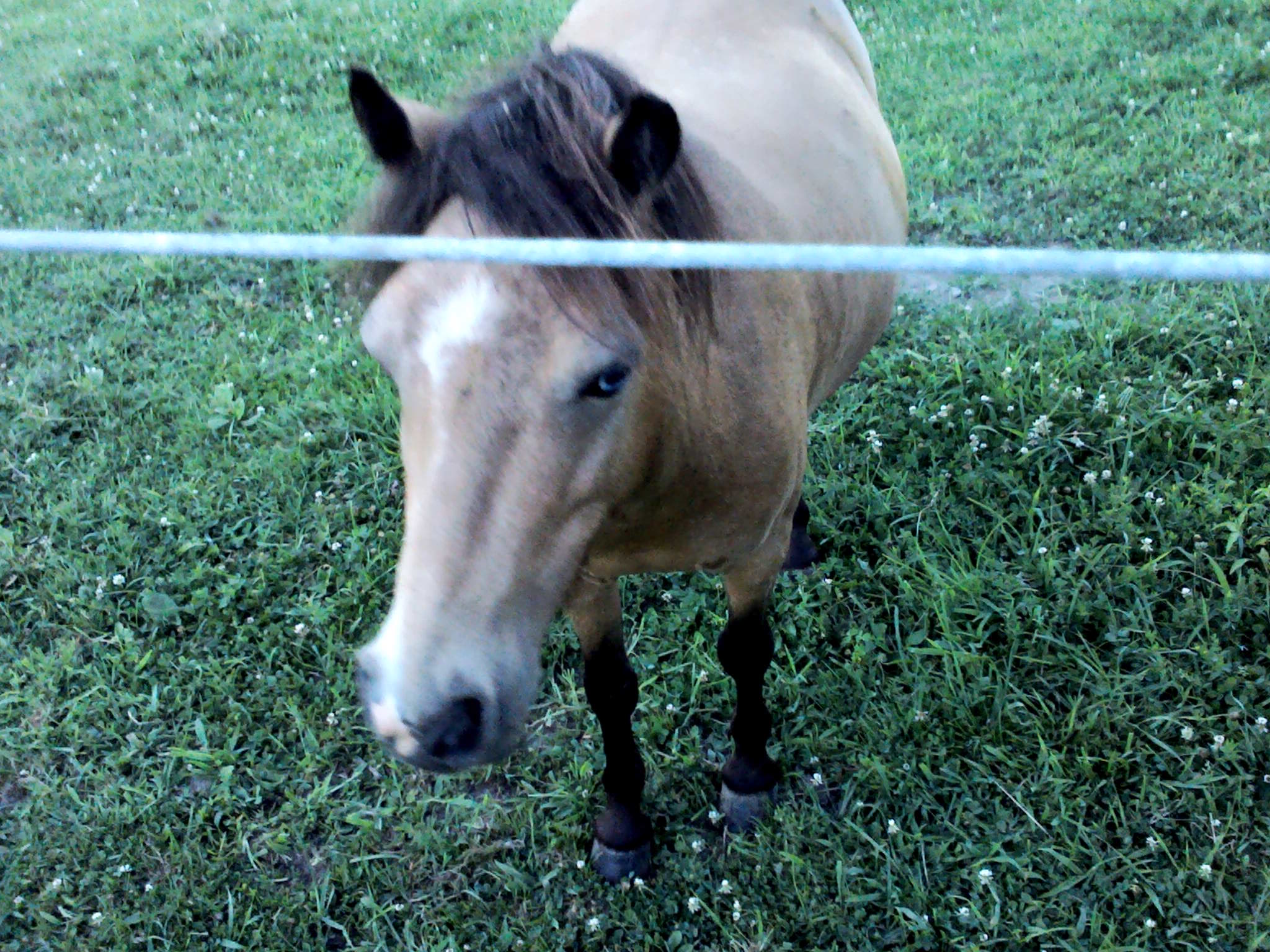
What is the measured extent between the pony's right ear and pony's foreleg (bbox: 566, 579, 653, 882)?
123 cm

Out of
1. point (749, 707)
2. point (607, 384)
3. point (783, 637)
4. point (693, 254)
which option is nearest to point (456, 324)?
point (607, 384)

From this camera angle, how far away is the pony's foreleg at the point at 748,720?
2.49 m

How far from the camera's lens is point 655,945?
2336mm

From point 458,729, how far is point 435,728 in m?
0.04

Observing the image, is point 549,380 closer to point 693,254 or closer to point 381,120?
point 693,254

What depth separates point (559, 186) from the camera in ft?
4.51

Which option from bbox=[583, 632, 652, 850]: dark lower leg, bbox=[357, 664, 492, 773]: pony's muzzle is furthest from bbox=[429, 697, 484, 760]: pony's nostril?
bbox=[583, 632, 652, 850]: dark lower leg

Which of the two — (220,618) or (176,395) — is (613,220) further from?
(176,395)

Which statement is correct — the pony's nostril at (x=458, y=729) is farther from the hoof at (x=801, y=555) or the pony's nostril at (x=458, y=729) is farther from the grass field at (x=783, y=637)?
the hoof at (x=801, y=555)

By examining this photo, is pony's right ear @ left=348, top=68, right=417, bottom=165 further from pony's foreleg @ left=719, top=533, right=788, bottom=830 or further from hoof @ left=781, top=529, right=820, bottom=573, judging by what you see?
hoof @ left=781, top=529, right=820, bottom=573

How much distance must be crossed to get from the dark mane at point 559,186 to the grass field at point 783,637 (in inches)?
18.4

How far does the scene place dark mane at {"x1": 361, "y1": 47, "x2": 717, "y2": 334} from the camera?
1.36 meters

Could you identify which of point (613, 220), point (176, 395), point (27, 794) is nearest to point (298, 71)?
point (176, 395)

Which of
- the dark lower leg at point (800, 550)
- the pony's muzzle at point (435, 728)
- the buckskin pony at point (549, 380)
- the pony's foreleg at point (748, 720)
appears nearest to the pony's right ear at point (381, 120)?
the buckskin pony at point (549, 380)
